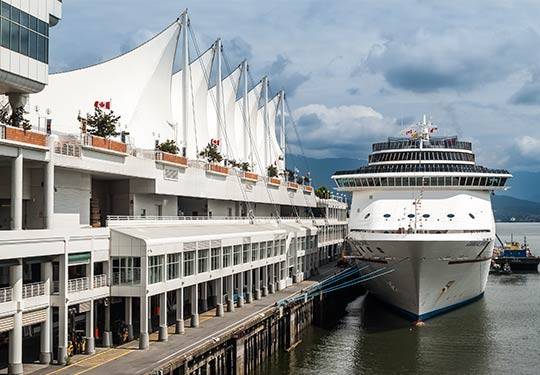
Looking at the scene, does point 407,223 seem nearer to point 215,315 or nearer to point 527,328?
point 527,328

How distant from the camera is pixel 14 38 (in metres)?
28.9

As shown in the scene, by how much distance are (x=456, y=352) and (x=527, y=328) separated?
34.9 ft

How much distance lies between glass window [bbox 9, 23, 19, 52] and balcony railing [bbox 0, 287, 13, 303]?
9.56 meters

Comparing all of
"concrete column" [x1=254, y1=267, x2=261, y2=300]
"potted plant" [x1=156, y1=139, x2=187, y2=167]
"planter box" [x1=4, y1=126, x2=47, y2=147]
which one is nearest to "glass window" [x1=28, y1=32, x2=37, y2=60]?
"planter box" [x1=4, y1=126, x2=47, y2=147]

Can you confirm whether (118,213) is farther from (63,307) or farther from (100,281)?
(63,307)

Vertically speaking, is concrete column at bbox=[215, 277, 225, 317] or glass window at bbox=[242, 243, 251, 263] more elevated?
glass window at bbox=[242, 243, 251, 263]

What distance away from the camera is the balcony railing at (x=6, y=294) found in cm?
2703

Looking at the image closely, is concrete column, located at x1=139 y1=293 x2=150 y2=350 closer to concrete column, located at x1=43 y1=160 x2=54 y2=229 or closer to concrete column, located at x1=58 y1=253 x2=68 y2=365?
concrete column, located at x1=58 y1=253 x2=68 y2=365

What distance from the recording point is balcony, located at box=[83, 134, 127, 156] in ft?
113

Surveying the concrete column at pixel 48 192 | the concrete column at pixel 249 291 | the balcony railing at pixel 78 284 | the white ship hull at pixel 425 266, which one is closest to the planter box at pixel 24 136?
the concrete column at pixel 48 192

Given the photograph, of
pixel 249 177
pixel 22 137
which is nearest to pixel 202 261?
pixel 22 137

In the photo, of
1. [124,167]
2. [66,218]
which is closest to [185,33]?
[124,167]

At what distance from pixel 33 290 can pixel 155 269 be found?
6921 mm

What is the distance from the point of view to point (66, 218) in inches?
1358
